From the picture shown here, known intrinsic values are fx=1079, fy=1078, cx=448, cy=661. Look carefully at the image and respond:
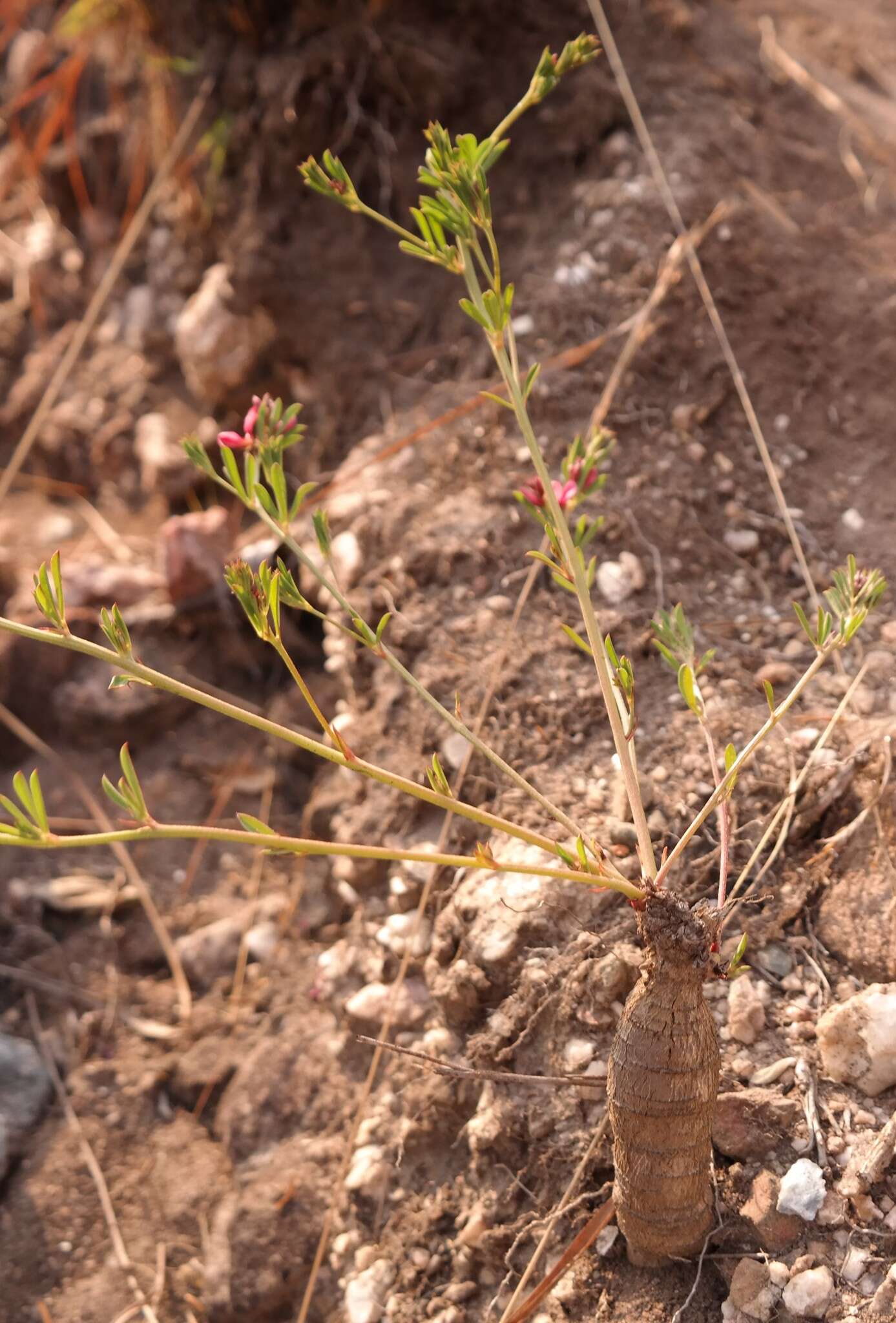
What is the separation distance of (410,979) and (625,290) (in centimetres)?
144

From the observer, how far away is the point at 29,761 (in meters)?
2.51

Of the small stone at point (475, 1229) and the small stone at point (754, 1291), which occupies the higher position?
the small stone at point (754, 1291)

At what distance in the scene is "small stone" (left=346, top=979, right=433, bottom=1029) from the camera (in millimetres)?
1748

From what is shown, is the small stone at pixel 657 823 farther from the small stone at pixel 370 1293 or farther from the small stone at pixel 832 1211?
the small stone at pixel 370 1293

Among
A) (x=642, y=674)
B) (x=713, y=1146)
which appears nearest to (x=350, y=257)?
(x=642, y=674)

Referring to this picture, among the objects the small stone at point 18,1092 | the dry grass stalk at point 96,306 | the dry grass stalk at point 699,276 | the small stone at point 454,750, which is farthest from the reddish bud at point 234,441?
the dry grass stalk at point 96,306

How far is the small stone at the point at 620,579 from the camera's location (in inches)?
75.0

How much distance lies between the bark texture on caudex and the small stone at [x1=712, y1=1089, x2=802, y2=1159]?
9cm

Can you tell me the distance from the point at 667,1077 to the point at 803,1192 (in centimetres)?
29

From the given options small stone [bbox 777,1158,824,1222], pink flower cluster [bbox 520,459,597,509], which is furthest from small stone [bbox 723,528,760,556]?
small stone [bbox 777,1158,824,1222]

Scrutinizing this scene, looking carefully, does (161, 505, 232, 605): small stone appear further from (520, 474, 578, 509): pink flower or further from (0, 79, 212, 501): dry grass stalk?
(520, 474, 578, 509): pink flower

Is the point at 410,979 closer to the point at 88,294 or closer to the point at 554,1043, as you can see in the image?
the point at 554,1043

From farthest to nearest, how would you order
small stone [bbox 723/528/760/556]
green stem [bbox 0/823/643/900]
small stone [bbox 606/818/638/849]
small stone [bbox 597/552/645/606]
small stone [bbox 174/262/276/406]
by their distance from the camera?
small stone [bbox 174/262/276/406]
small stone [bbox 723/528/760/556]
small stone [bbox 597/552/645/606]
small stone [bbox 606/818/638/849]
green stem [bbox 0/823/643/900]

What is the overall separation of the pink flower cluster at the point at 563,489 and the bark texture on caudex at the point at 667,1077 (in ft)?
1.60
